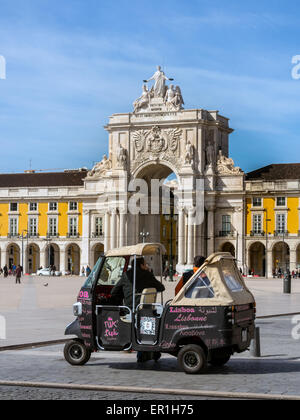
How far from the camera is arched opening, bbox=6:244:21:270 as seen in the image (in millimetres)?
97750

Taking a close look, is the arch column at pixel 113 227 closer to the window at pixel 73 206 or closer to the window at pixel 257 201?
the window at pixel 73 206

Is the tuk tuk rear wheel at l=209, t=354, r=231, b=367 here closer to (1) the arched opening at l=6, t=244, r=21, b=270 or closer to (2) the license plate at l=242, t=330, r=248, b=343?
(2) the license plate at l=242, t=330, r=248, b=343

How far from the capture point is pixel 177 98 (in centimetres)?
8712

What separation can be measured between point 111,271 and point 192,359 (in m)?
2.48

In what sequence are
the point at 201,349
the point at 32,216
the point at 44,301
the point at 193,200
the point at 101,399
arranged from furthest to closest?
1. the point at 32,216
2. the point at 193,200
3. the point at 44,301
4. the point at 201,349
5. the point at 101,399

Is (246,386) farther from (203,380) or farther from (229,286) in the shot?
(229,286)

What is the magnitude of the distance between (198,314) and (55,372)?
243 cm

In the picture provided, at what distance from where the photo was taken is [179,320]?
45.7 feet

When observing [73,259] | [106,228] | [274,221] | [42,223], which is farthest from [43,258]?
[274,221]

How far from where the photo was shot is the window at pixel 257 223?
280 feet

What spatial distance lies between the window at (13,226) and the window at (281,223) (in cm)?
2982

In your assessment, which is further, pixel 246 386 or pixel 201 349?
pixel 201 349

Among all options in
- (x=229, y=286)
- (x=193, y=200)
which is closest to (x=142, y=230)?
(x=193, y=200)

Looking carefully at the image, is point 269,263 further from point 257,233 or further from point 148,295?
point 148,295
